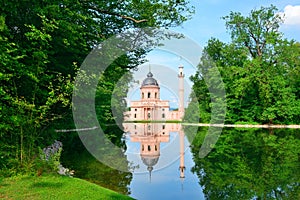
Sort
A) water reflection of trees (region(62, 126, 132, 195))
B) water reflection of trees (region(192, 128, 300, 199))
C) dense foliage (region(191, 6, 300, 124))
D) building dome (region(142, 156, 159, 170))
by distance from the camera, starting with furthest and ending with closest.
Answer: dense foliage (region(191, 6, 300, 124)) → building dome (region(142, 156, 159, 170)) → water reflection of trees (region(62, 126, 132, 195)) → water reflection of trees (region(192, 128, 300, 199))

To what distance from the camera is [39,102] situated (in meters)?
8.06

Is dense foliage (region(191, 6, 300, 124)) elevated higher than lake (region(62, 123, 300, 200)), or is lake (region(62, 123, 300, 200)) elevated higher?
dense foliage (region(191, 6, 300, 124))

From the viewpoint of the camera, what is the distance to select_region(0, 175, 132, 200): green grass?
18.1ft

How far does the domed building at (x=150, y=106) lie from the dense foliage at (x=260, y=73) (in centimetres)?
914

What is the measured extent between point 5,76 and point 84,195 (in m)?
2.71

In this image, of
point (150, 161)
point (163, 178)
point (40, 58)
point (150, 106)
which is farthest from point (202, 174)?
point (150, 106)

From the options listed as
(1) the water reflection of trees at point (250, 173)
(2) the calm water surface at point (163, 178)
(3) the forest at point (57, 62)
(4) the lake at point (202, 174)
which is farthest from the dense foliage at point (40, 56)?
(1) the water reflection of trees at point (250, 173)

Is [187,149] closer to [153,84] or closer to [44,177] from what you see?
[44,177]

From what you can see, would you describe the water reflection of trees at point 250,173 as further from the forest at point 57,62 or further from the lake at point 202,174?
the forest at point 57,62

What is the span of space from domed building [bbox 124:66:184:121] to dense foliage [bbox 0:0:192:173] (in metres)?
29.4

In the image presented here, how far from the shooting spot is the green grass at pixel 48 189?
551cm

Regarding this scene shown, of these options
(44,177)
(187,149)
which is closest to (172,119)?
(187,149)

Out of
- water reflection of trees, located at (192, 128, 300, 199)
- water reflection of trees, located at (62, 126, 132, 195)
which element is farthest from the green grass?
water reflection of trees, located at (192, 128, 300, 199)

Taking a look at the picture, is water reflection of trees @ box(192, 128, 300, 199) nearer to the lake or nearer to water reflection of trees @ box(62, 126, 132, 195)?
the lake
